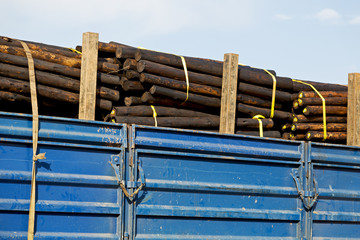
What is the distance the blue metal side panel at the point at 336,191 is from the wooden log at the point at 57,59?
9.67 ft

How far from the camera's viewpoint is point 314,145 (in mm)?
6910

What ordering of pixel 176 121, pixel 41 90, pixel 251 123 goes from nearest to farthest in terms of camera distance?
1. pixel 41 90
2. pixel 176 121
3. pixel 251 123

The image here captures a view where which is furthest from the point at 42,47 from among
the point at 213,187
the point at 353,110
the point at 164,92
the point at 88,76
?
the point at 353,110

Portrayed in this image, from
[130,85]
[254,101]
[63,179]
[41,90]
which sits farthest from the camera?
[254,101]

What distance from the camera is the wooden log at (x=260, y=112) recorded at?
7617 millimetres

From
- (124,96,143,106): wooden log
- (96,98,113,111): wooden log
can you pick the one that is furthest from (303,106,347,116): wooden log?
(96,98,113,111): wooden log

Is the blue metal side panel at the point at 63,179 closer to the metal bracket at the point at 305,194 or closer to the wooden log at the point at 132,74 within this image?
the wooden log at the point at 132,74

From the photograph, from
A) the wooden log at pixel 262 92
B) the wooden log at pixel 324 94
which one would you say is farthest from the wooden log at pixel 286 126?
the wooden log at pixel 324 94

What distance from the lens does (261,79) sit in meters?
7.83

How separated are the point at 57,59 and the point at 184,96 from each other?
5.86ft

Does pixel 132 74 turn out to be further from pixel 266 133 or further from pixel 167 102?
pixel 266 133

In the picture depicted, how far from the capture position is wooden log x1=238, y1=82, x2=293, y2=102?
7.67 metres

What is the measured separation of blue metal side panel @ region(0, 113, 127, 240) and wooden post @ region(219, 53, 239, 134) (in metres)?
1.84

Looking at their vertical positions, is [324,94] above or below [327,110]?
above
